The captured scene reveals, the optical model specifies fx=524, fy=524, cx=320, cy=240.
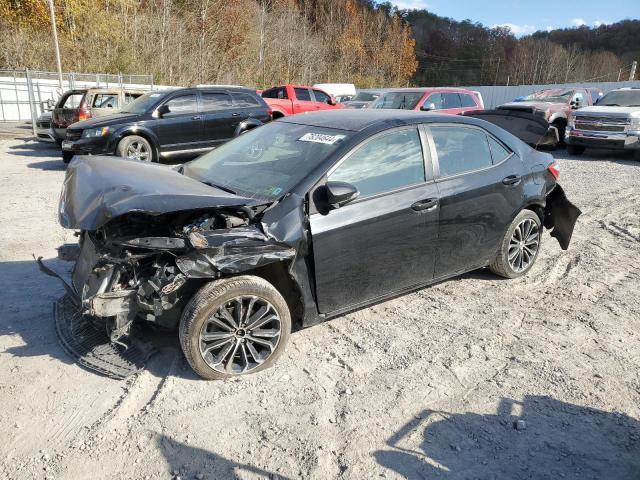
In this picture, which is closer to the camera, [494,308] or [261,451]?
[261,451]

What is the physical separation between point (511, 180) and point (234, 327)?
114 inches

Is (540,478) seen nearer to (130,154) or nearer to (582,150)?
(130,154)

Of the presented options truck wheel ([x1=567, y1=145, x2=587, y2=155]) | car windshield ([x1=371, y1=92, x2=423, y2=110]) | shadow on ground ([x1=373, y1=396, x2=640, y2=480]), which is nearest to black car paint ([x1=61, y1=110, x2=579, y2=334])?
shadow on ground ([x1=373, y1=396, x2=640, y2=480])

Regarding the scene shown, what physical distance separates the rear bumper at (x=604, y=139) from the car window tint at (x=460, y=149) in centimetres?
986

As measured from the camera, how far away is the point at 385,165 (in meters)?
4.01

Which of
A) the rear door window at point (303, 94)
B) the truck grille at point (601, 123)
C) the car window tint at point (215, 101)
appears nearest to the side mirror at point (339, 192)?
the car window tint at point (215, 101)

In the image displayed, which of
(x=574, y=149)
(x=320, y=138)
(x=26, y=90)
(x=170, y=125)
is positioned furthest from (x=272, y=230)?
(x=26, y=90)

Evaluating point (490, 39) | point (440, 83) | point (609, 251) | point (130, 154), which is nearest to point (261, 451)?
point (609, 251)

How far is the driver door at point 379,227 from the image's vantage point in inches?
144

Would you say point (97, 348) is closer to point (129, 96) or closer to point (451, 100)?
point (451, 100)

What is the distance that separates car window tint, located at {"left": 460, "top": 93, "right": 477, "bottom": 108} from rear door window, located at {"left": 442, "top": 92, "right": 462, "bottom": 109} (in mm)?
167

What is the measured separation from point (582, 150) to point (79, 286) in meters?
14.2

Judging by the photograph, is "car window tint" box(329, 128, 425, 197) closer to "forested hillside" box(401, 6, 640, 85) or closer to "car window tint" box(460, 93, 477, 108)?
"car window tint" box(460, 93, 477, 108)

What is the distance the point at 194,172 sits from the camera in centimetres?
445
